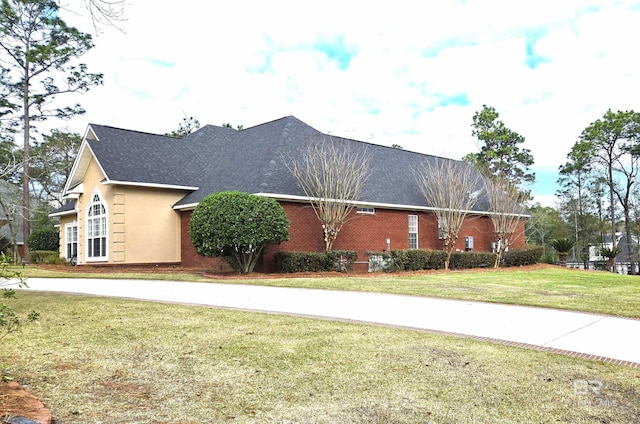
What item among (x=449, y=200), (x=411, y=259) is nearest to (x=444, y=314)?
(x=411, y=259)

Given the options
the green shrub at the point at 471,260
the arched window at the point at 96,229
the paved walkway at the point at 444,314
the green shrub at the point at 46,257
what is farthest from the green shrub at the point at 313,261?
the green shrub at the point at 46,257

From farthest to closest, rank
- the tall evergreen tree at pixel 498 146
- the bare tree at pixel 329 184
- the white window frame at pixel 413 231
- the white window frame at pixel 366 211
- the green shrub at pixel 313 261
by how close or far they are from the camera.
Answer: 1. the tall evergreen tree at pixel 498 146
2. the white window frame at pixel 413 231
3. the white window frame at pixel 366 211
4. the bare tree at pixel 329 184
5. the green shrub at pixel 313 261

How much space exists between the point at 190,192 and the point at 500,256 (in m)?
16.1

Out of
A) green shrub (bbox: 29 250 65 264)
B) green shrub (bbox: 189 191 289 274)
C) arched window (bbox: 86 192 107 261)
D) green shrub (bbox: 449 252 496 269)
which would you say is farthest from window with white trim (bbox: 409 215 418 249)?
green shrub (bbox: 29 250 65 264)

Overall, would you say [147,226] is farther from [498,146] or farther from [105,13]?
[498,146]

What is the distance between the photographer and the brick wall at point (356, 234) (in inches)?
813

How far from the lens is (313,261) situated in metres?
19.0

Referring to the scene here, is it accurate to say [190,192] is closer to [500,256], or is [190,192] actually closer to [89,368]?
[500,256]

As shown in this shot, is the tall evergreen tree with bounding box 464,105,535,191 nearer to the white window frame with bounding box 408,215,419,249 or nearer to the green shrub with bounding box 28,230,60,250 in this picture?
the white window frame with bounding box 408,215,419,249

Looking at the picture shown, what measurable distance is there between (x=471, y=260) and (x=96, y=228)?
18040mm

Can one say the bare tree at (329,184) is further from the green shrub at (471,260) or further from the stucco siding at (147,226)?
the stucco siding at (147,226)

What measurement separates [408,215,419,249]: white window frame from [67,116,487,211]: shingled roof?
84 centimetres

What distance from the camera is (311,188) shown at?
808 inches

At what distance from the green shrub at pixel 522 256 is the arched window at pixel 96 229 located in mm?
19812
